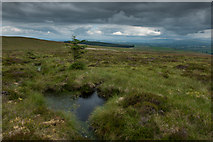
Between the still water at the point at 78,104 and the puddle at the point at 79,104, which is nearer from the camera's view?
the puddle at the point at 79,104

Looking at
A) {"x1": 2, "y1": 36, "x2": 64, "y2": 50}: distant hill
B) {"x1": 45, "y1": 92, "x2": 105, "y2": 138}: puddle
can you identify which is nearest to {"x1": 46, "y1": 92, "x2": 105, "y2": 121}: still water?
{"x1": 45, "y1": 92, "x2": 105, "y2": 138}: puddle

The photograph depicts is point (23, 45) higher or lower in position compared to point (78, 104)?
higher

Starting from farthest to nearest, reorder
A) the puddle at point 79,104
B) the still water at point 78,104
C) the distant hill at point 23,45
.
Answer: the distant hill at point 23,45
the still water at point 78,104
the puddle at point 79,104

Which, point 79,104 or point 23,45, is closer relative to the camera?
point 79,104

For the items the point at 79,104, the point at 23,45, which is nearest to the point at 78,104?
the point at 79,104

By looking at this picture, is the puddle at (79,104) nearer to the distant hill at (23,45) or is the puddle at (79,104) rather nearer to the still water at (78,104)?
the still water at (78,104)

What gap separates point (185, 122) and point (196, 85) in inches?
328

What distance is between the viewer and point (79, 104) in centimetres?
1034

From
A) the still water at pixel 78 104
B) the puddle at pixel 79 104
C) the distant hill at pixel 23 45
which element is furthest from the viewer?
the distant hill at pixel 23 45

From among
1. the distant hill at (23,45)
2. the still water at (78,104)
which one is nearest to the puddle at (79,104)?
the still water at (78,104)

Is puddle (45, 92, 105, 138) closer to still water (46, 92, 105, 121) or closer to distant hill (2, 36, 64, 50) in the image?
still water (46, 92, 105, 121)

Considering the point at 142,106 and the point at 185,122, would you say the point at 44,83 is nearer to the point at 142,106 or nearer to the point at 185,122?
the point at 142,106

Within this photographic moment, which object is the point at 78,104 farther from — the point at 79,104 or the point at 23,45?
the point at 23,45

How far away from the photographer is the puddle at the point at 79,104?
860cm
